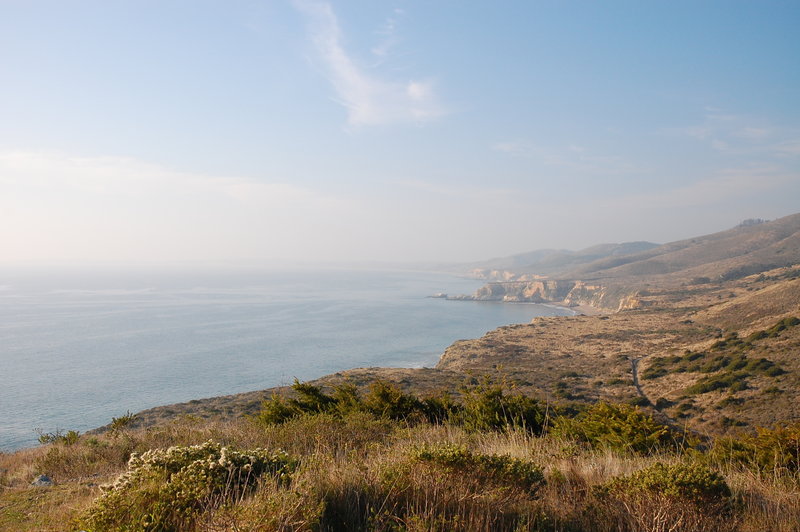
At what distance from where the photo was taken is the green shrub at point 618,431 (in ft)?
26.8

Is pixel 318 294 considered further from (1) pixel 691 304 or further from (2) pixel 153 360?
(1) pixel 691 304

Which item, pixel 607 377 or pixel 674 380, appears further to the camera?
pixel 607 377

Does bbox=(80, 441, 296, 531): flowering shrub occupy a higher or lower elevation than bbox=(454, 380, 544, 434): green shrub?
higher

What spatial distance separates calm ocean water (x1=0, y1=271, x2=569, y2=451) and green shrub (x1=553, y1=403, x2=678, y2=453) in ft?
134

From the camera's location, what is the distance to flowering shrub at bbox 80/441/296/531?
3418mm

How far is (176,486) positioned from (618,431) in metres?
8.38

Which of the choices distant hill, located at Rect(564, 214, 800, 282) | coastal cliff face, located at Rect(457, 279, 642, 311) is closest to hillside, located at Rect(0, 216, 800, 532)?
coastal cliff face, located at Rect(457, 279, 642, 311)

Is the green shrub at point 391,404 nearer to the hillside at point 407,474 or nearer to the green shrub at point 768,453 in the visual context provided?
the hillside at point 407,474

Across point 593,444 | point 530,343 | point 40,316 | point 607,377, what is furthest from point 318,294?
point 593,444

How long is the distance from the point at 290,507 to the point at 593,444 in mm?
7836

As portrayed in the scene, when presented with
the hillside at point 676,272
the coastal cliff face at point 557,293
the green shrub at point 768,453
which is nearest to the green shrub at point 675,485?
the green shrub at point 768,453

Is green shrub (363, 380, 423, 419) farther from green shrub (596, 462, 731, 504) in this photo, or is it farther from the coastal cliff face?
the coastal cliff face

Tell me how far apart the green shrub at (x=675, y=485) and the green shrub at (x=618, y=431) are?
333 centimetres

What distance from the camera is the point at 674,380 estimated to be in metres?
33.1
